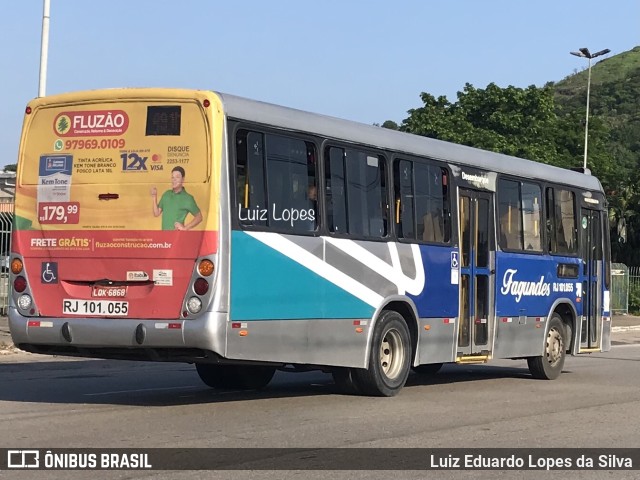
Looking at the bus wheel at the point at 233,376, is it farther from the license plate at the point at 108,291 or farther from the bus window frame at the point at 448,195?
the license plate at the point at 108,291

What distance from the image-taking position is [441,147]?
50.6 feet

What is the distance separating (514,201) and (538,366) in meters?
2.56

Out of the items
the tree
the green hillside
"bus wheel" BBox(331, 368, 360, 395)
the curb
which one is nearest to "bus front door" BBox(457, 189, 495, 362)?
"bus wheel" BBox(331, 368, 360, 395)

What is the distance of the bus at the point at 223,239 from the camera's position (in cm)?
1147

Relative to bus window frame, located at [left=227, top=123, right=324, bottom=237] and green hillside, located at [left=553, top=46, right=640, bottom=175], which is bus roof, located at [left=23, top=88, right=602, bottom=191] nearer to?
bus window frame, located at [left=227, top=123, right=324, bottom=237]

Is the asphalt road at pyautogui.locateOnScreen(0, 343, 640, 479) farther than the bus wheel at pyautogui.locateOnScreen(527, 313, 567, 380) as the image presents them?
No

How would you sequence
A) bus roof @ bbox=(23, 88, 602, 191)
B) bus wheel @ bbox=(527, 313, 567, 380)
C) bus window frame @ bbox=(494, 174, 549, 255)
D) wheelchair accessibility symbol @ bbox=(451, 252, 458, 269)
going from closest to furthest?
1. bus roof @ bbox=(23, 88, 602, 191)
2. wheelchair accessibility symbol @ bbox=(451, 252, 458, 269)
3. bus window frame @ bbox=(494, 174, 549, 255)
4. bus wheel @ bbox=(527, 313, 567, 380)

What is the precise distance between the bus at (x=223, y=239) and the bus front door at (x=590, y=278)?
4.77 m

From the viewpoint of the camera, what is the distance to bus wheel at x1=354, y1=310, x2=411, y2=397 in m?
13.6

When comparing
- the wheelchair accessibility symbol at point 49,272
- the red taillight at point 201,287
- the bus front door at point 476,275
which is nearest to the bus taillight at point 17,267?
the wheelchair accessibility symbol at point 49,272

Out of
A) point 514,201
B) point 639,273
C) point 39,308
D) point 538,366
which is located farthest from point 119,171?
point 639,273

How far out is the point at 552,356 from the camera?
1792cm

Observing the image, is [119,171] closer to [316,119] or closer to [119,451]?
[316,119]

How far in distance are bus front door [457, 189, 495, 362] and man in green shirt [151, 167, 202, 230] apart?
5.17m
